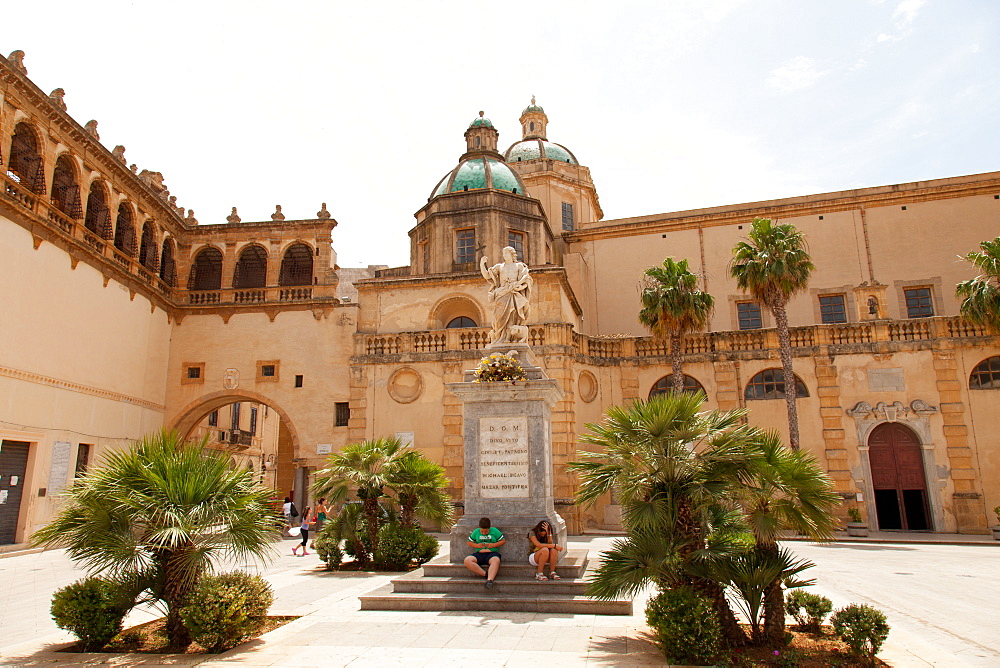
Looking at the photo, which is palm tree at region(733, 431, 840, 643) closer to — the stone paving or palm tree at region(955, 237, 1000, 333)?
the stone paving

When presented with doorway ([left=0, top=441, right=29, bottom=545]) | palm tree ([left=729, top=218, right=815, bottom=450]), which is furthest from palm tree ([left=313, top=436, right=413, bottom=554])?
palm tree ([left=729, top=218, right=815, bottom=450])

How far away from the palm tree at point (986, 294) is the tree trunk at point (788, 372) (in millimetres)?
6560

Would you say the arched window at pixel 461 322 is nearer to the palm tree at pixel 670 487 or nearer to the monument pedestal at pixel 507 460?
the monument pedestal at pixel 507 460

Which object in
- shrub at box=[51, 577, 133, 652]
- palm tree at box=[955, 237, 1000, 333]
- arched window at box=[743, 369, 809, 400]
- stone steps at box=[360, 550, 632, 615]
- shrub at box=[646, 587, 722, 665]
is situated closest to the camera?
shrub at box=[646, 587, 722, 665]

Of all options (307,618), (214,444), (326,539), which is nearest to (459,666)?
(307,618)

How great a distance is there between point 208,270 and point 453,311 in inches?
457

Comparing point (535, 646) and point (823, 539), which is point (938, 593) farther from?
point (535, 646)

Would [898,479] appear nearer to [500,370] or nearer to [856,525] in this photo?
[856,525]

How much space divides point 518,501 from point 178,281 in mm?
24008

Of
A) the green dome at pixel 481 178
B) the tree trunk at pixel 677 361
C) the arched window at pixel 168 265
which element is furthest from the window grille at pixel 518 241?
the arched window at pixel 168 265

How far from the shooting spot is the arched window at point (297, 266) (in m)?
31.8

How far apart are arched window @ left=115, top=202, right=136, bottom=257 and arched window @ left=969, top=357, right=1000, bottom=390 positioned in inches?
1254

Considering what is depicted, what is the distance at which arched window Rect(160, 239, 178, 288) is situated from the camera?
97.9 feet

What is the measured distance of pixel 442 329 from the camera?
27.6 meters
